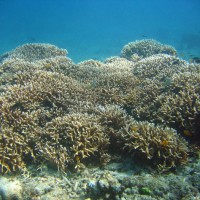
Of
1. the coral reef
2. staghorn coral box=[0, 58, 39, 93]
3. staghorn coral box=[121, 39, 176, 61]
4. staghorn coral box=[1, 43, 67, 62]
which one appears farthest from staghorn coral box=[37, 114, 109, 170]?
staghorn coral box=[121, 39, 176, 61]

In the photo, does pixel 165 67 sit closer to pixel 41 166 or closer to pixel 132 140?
pixel 132 140

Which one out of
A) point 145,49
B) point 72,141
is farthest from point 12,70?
point 145,49

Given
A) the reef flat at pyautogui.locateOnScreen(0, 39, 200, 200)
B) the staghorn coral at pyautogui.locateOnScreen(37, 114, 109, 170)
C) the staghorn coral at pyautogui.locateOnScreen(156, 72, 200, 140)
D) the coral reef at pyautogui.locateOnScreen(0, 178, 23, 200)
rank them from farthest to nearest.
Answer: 1. the staghorn coral at pyautogui.locateOnScreen(156, 72, 200, 140)
2. the staghorn coral at pyautogui.locateOnScreen(37, 114, 109, 170)
3. the reef flat at pyautogui.locateOnScreen(0, 39, 200, 200)
4. the coral reef at pyautogui.locateOnScreen(0, 178, 23, 200)

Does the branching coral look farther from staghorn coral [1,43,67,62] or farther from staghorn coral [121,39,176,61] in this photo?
staghorn coral [1,43,67,62]

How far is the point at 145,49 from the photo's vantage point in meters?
14.2

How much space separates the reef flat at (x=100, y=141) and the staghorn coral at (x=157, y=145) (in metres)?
0.02

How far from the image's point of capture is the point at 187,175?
4.23 meters

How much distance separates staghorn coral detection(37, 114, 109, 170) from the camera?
4617mm

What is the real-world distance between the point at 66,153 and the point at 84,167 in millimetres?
466

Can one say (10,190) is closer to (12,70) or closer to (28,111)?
(28,111)

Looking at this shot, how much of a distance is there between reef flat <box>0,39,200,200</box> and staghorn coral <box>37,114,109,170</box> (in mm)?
21

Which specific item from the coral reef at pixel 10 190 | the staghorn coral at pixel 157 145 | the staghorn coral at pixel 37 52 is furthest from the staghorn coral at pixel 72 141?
the staghorn coral at pixel 37 52

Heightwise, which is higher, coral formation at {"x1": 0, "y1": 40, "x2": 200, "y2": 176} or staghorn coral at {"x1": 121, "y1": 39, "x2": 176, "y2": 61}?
staghorn coral at {"x1": 121, "y1": 39, "x2": 176, "y2": 61}

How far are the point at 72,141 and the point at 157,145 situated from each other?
1.74 meters
